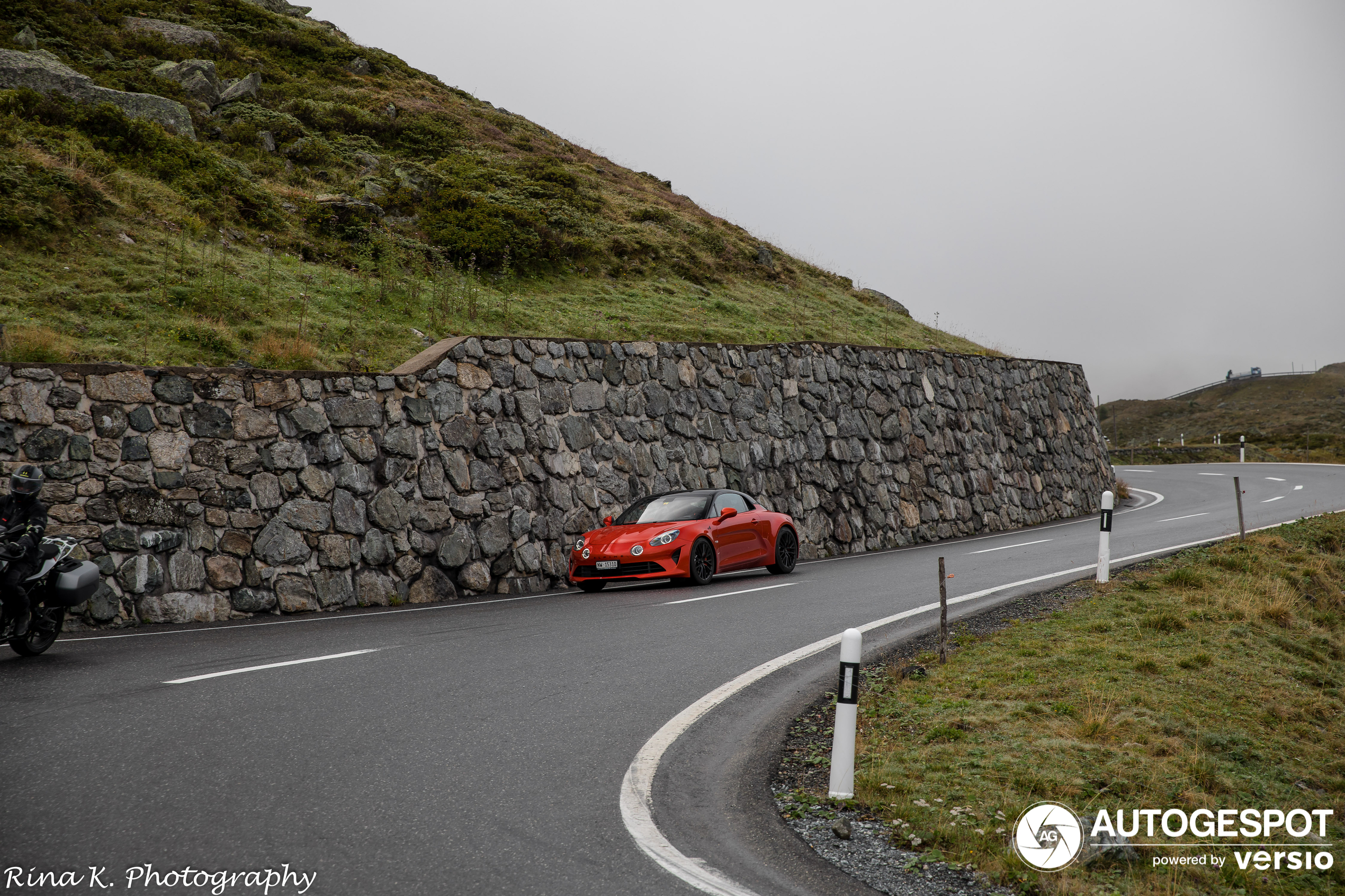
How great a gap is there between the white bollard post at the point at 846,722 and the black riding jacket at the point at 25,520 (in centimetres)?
663

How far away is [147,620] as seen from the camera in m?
10.4

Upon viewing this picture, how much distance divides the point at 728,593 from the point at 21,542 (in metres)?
7.74

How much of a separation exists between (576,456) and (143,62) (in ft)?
68.8

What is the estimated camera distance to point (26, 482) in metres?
7.65

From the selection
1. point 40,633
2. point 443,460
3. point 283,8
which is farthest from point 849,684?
point 283,8

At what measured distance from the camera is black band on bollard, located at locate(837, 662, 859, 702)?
4.70m

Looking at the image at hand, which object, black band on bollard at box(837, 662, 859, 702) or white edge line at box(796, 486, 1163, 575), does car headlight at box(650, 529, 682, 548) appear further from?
black band on bollard at box(837, 662, 859, 702)

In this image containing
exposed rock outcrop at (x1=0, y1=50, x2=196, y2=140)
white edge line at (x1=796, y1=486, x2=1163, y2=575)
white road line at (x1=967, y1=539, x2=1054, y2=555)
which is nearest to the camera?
white road line at (x1=967, y1=539, x2=1054, y2=555)

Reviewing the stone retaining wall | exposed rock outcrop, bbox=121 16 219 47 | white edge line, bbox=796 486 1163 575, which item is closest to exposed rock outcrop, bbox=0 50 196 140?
exposed rock outcrop, bbox=121 16 219 47

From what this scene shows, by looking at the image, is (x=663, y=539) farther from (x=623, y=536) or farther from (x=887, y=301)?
(x=887, y=301)

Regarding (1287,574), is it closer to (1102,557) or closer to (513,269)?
(1102,557)

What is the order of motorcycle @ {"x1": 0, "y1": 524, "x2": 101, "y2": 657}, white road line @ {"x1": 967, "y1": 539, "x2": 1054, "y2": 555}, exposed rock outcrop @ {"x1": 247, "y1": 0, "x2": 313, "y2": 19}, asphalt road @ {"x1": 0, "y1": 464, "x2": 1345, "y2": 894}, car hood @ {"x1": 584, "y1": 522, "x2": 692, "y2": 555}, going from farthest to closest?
exposed rock outcrop @ {"x1": 247, "y1": 0, "x2": 313, "y2": 19}
white road line @ {"x1": 967, "y1": 539, "x2": 1054, "y2": 555}
car hood @ {"x1": 584, "y1": 522, "x2": 692, "y2": 555}
motorcycle @ {"x1": 0, "y1": 524, "x2": 101, "y2": 657}
asphalt road @ {"x1": 0, "y1": 464, "x2": 1345, "y2": 894}

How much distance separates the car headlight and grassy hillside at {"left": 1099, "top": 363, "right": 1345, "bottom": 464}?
148 ft

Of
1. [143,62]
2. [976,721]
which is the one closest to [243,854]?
[976,721]
